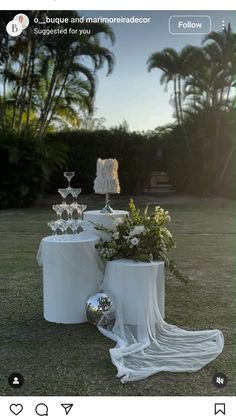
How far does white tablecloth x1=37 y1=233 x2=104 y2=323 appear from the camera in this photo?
145 inches

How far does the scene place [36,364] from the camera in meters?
2.81

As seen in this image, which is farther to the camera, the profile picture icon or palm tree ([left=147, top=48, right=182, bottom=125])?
palm tree ([left=147, top=48, right=182, bottom=125])

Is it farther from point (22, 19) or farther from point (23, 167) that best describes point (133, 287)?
point (23, 167)

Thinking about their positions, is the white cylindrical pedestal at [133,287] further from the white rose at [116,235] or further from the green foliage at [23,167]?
the green foliage at [23,167]

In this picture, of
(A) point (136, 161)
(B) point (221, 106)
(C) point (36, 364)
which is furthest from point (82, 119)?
(C) point (36, 364)

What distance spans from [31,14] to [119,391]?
69.6 inches

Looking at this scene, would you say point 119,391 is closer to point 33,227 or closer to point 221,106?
point 221,106

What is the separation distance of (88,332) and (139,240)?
0.75m

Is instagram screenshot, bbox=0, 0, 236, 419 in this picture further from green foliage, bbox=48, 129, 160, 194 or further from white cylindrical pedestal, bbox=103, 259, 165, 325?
green foliage, bbox=48, 129, 160, 194

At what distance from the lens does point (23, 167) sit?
44.3 feet

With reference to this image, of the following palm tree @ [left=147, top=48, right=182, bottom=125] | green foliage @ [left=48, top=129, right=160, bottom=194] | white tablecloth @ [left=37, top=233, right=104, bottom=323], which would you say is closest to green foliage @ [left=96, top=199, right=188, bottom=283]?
white tablecloth @ [left=37, top=233, right=104, bottom=323]

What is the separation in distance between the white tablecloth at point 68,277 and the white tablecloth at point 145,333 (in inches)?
7.3
